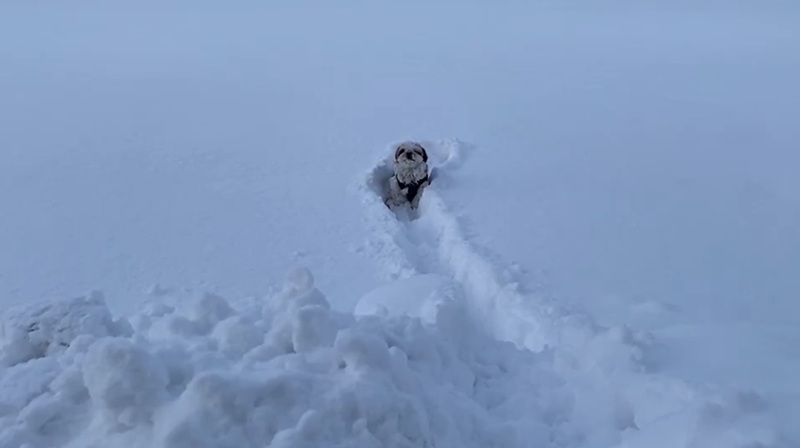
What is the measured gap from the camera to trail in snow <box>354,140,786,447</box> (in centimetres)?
255

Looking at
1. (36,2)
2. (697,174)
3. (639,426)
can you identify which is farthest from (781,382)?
(36,2)

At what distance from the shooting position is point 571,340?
3.61 metres

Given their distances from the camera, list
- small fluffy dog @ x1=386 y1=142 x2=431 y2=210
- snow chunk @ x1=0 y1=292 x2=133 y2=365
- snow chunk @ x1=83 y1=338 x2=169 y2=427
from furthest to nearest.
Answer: small fluffy dog @ x1=386 y1=142 x2=431 y2=210 < snow chunk @ x1=0 y1=292 x2=133 y2=365 < snow chunk @ x1=83 y1=338 x2=169 y2=427

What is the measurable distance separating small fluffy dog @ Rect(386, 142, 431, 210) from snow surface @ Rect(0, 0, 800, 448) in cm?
16

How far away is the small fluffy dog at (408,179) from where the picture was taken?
244 inches

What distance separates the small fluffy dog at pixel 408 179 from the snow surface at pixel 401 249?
0.54 feet

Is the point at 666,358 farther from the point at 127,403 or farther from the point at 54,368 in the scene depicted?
the point at 54,368

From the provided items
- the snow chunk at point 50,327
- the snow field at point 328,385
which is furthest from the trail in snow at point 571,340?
the snow chunk at point 50,327

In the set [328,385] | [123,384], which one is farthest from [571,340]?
[123,384]

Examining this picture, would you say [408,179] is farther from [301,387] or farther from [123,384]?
[123,384]

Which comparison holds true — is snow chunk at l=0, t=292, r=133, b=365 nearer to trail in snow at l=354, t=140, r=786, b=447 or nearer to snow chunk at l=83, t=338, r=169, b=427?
snow chunk at l=83, t=338, r=169, b=427

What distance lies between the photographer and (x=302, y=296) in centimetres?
301

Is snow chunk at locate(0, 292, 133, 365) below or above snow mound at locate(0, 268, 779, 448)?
below

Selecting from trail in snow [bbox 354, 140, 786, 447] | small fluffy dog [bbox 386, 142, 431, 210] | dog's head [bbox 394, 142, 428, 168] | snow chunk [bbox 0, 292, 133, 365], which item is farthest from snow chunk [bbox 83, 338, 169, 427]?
dog's head [bbox 394, 142, 428, 168]
